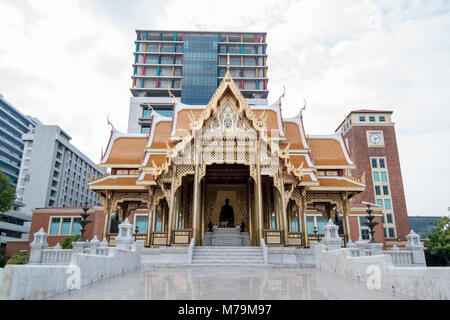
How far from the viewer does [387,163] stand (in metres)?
53.5

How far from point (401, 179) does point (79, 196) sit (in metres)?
67.9

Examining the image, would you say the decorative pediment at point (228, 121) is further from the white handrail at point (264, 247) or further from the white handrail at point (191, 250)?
the white handrail at point (191, 250)

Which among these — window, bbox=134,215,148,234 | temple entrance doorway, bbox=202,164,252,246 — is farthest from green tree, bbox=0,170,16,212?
temple entrance doorway, bbox=202,164,252,246

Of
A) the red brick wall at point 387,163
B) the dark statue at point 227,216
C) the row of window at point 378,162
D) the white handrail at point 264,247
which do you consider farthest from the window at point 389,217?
the white handrail at point 264,247

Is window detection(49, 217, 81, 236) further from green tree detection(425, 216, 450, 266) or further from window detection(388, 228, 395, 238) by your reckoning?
window detection(388, 228, 395, 238)

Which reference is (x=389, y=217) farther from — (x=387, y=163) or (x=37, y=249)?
(x=37, y=249)

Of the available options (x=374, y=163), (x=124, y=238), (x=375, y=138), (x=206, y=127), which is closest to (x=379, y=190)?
(x=374, y=163)

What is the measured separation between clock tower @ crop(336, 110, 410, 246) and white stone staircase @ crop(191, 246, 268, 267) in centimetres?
4232

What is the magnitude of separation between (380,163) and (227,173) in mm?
46369

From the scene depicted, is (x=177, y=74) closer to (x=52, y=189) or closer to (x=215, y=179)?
(x=52, y=189)

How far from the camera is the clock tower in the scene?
49938mm

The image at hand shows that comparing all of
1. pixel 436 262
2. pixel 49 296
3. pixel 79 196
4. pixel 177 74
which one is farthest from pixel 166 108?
pixel 49 296

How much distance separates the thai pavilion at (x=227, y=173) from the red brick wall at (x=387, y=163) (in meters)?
36.3

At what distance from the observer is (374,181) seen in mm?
52500
